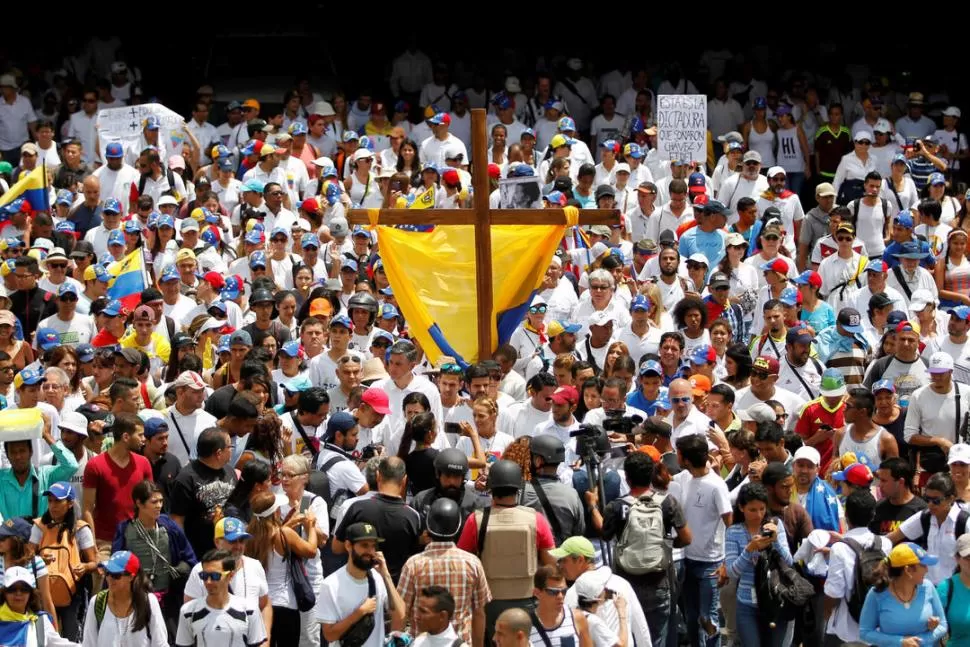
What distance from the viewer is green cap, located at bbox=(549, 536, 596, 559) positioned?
9.67 meters

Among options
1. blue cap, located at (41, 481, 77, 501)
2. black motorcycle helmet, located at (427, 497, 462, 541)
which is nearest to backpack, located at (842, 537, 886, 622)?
black motorcycle helmet, located at (427, 497, 462, 541)

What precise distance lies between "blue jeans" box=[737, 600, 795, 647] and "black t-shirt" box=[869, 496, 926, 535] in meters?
0.77

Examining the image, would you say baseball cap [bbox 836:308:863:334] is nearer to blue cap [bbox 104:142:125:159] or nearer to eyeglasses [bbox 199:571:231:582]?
eyeglasses [bbox 199:571:231:582]

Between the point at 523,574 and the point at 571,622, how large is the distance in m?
0.48

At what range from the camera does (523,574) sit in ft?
32.1

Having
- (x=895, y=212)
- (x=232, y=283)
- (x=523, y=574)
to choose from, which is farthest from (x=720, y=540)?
(x=895, y=212)

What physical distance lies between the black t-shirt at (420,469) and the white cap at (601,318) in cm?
332

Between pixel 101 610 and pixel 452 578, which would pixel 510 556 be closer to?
pixel 452 578

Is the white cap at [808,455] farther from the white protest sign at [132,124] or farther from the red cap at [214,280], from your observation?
the white protest sign at [132,124]

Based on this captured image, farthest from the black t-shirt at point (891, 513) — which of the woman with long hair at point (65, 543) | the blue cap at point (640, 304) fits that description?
the woman with long hair at point (65, 543)

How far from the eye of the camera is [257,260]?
52.1ft

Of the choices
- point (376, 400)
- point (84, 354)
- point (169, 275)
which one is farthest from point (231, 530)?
point (169, 275)

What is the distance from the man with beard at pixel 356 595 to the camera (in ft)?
31.3

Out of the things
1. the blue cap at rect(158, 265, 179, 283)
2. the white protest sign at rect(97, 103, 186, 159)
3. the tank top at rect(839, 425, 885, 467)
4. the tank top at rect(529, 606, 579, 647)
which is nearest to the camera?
the tank top at rect(529, 606, 579, 647)
